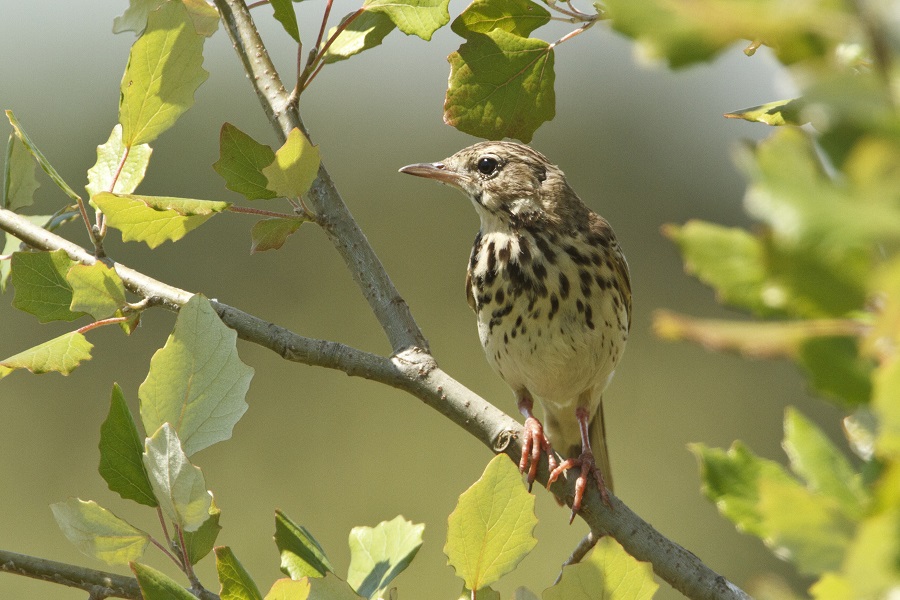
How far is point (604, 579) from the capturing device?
1176mm

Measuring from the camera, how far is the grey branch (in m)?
1.68

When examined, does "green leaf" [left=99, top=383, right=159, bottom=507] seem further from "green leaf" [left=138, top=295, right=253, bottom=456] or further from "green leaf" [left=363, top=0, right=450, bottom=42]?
"green leaf" [left=363, top=0, right=450, bottom=42]

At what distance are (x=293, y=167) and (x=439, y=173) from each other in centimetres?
209

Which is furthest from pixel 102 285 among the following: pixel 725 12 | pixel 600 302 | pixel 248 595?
pixel 600 302

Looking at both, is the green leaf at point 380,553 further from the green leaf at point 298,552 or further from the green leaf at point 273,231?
the green leaf at point 273,231

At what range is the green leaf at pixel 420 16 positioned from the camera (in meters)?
1.76

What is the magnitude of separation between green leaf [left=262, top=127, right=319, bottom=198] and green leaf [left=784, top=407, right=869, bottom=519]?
3.52ft

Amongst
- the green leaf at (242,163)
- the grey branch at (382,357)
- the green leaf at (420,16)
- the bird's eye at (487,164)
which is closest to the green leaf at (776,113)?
the green leaf at (420,16)

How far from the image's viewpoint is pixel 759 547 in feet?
44.9

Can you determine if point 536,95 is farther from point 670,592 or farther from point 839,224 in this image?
point 670,592

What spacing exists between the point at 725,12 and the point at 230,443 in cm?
1188

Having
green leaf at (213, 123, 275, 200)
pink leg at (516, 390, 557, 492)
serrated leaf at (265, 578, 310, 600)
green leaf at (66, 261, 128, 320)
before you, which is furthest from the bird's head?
serrated leaf at (265, 578, 310, 600)

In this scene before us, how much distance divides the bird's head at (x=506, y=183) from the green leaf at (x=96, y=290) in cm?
191

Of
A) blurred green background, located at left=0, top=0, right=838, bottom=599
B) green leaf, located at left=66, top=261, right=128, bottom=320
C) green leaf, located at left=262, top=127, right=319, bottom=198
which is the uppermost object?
green leaf, located at left=262, top=127, right=319, bottom=198
